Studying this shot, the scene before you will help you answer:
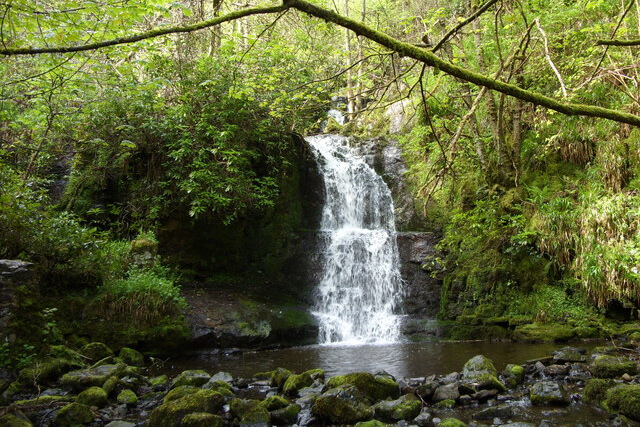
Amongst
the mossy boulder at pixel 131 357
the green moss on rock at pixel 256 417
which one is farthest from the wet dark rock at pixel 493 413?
the mossy boulder at pixel 131 357

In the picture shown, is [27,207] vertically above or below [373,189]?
below

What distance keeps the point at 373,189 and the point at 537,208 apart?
212 inches

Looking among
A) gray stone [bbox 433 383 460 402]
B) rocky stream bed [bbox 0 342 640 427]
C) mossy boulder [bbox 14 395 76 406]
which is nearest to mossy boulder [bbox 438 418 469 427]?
rocky stream bed [bbox 0 342 640 427]

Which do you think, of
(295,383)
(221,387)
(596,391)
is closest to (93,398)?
(221,387)

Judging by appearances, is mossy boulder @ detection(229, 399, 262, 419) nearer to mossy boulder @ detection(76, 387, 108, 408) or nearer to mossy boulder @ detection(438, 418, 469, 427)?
mossy boulder @ detection(76, 387, 108, 408)

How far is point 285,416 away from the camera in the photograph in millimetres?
4477

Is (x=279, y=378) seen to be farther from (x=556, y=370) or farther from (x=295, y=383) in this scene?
(x=556, y=370)

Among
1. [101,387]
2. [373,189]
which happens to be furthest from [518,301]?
[101,387]

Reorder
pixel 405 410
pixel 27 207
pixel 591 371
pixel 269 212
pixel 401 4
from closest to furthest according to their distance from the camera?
pixel 405 410, pixel 591 371, pixel 27 207, pixel 269 212, pixel 401 4

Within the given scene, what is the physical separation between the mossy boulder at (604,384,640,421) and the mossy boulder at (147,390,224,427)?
408 cm

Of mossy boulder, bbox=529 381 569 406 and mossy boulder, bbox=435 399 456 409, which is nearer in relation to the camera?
mossy boulder, bbox=529 381 569 406

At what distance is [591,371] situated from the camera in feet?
18.2

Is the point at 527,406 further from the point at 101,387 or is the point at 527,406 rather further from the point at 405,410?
the point at 101,387

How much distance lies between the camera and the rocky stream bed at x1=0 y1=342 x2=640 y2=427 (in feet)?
13.9
